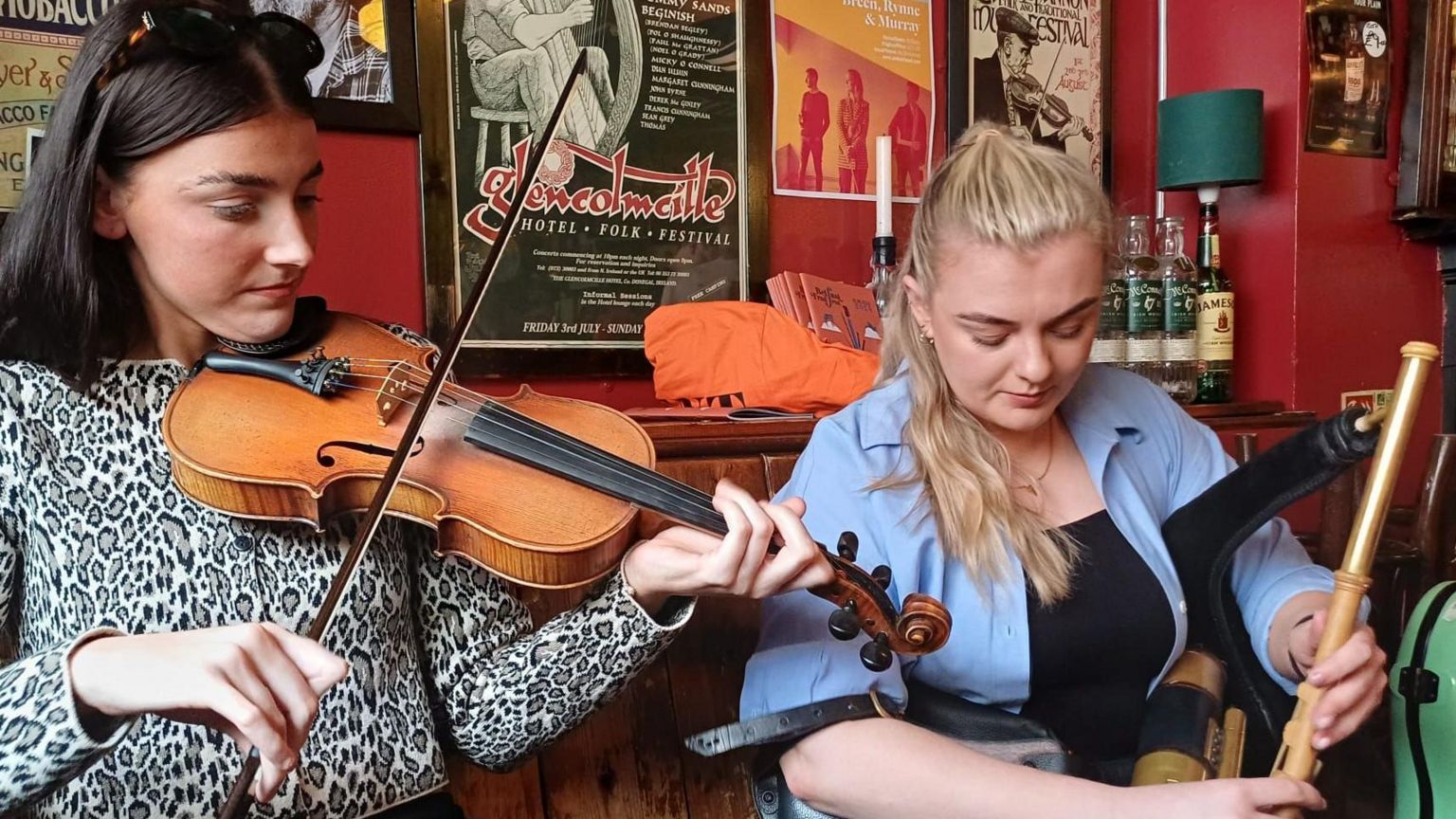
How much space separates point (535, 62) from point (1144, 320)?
53.0 inches

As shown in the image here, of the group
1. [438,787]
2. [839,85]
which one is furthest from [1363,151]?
[438,787]

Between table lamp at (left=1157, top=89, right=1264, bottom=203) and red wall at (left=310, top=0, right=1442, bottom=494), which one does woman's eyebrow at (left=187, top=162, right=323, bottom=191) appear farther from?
table lamp at (left=1157, top=89, right=1264, bottom=203)

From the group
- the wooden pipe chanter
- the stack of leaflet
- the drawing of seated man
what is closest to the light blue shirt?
the wooden pipe chanter

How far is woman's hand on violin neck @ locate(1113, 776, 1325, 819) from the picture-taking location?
3.15 feet

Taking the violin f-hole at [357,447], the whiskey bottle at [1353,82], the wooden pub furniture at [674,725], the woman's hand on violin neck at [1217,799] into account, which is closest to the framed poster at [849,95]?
the wooden pub furniture at [674,725]

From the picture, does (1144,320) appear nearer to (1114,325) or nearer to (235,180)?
(1114,325)

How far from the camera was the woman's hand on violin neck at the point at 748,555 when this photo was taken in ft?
3.11

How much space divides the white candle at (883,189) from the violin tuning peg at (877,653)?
47.2 inches

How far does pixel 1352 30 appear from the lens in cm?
255

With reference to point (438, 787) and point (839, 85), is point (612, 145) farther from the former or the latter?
point (438, 787)

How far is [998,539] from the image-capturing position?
1212 millimetres

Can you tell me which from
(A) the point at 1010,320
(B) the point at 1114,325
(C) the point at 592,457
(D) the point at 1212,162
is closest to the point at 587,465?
(C) the point at 592,457

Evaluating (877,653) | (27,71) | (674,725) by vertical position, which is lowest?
(674,725)

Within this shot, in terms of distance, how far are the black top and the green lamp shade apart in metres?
1.41
